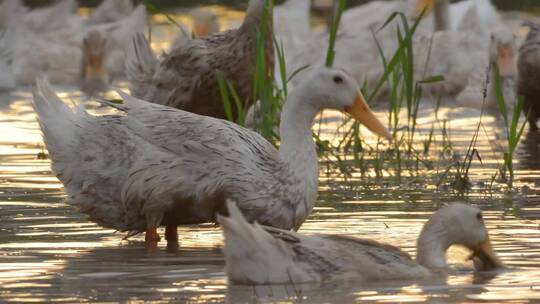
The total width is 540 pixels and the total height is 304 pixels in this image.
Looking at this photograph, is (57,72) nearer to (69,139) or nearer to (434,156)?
(434,156)

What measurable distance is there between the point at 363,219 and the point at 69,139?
5.50ft

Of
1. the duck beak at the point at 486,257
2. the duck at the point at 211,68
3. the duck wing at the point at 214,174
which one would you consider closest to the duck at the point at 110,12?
the duck at the point at 211,68

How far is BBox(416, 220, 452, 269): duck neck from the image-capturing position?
8.04m

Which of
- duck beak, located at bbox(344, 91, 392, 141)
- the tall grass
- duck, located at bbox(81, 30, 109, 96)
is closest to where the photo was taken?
duck beak, located at bbox(344, 91, 392, 141)

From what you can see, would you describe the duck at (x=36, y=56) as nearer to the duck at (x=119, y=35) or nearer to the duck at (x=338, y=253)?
the duck at (x=119, y=35)

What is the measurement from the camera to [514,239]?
8891mm

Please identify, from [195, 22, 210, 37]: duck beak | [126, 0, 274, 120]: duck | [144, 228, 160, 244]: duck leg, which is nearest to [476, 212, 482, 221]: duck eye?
[144, 228, 160, 244]: duck leg

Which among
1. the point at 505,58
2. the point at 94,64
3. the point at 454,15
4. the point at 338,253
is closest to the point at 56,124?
the point at 338,253

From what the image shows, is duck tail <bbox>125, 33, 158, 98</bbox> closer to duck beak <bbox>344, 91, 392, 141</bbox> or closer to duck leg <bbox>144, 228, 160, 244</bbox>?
duck beak <bbox>344, 91, 392, 141</bbox>

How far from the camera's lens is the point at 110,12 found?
26969 millimetres

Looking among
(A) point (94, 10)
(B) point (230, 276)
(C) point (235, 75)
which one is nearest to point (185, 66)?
(C) point (235, 75)

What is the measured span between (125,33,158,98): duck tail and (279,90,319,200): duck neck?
431 centimetres

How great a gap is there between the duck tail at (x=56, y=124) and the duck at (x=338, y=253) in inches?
73.8

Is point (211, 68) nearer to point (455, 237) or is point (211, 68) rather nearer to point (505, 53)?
point (455, 237)
